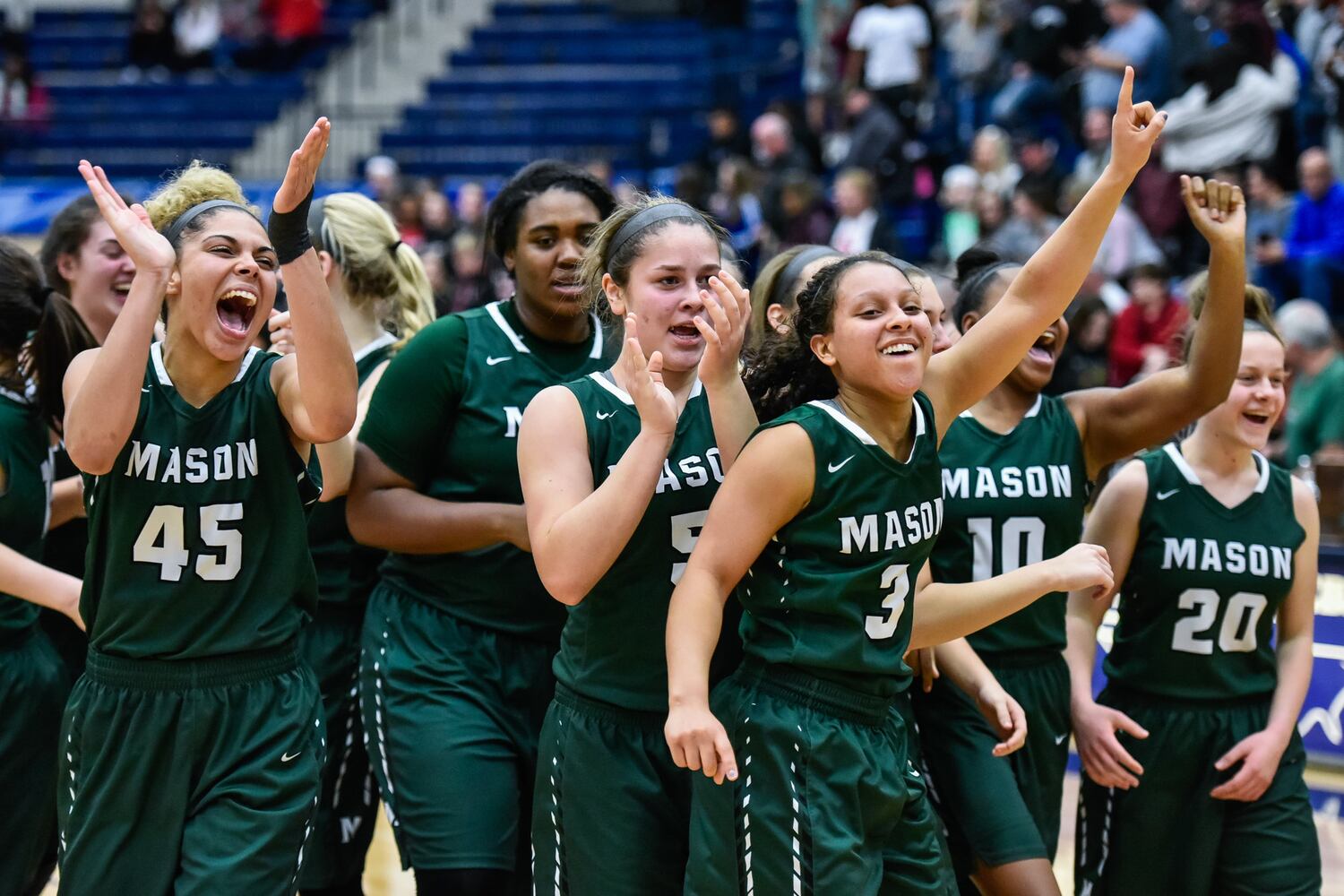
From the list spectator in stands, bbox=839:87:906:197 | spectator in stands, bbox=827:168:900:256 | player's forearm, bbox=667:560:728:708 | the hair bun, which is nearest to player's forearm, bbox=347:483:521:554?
player's forearm, bbox=667:560:728:708

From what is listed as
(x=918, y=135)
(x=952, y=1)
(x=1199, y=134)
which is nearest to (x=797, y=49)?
(x=952, y=1)

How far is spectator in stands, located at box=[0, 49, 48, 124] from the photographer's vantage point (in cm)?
1889

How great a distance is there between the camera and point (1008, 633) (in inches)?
162

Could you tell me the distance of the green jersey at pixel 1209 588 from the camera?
13.6 feet

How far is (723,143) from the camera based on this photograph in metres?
14.2

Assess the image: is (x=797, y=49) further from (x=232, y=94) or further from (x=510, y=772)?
(x=510, y=772)

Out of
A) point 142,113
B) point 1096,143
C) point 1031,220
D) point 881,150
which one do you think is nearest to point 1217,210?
point 1031,220

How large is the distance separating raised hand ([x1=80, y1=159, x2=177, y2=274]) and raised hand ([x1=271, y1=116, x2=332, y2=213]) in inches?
9.2

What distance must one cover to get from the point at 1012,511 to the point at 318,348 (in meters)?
1.75

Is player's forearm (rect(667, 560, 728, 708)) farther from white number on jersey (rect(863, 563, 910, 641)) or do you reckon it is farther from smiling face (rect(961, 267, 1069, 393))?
smiling face (rect(961, 267, 1069, 393))

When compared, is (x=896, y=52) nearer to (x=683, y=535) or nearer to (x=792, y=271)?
(x=792, y=271)

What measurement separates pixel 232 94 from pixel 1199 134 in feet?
38.5

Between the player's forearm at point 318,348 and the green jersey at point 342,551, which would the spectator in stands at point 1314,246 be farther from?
the player's forearm at point 318,348

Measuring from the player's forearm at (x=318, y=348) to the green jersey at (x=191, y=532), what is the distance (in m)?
0.21
